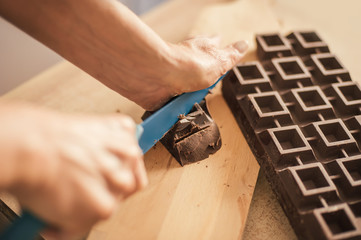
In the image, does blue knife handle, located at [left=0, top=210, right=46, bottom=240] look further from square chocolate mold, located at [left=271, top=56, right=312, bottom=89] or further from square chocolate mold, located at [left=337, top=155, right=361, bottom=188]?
square chocolate mold, located at [left=271, top=56, right=312, bottom=89]

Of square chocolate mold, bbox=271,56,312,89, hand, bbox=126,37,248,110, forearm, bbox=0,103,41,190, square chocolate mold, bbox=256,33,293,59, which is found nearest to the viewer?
forearm, bbox=0,103,41,190

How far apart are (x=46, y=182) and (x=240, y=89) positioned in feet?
2.28

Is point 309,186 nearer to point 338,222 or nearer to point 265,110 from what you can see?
point 338,222

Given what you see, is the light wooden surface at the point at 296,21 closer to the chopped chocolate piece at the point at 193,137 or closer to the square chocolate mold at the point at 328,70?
the square chocolate mold at the point at 328,70

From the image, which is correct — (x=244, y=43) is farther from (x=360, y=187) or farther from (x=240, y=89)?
(x=360, y=187)

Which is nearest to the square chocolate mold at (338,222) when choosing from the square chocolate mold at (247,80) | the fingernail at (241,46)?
the square chocolate mold at (247,80)

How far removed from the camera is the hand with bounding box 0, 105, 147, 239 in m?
0.44

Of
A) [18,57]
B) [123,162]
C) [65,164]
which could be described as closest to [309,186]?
[123,162]

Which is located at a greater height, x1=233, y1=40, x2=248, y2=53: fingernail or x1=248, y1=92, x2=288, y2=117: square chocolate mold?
x1=233, y1=40, x2=248, y2=53: fingernail

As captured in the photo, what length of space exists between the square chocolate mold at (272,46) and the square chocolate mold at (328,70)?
0.10m

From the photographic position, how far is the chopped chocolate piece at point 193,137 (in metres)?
0.87

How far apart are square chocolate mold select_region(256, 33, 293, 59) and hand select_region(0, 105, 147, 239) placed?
2.51 ft

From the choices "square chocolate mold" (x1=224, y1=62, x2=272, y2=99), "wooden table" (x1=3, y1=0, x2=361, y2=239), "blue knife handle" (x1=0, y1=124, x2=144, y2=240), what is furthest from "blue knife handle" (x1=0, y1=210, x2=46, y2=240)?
"square chocolate mold" (x1=224, y1=62, x2=272, y2=99)

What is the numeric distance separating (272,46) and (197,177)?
60cm
